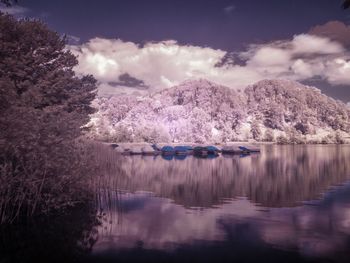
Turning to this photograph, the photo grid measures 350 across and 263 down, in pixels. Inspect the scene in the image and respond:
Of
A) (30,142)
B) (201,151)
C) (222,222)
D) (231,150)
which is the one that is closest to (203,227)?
(222,222)

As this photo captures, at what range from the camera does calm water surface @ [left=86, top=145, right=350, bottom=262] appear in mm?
18000

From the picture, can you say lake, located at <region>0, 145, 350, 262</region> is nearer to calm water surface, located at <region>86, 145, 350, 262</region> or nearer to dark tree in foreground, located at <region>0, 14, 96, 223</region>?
calm water surface, located at <region>86, 145, 350, 262</region>

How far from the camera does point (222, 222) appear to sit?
2475cm

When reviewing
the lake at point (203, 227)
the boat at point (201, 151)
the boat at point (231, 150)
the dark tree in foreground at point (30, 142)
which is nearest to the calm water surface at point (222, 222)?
the lake at point (203, 227)

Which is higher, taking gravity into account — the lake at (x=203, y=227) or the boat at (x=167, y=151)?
the boat at (x=167, y=151)

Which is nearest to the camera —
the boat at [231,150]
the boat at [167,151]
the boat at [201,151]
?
the boat at [167,151]

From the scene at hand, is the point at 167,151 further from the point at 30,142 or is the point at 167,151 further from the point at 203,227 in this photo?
the point at 30,142

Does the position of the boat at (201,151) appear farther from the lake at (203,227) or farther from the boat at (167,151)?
the lake at (203,227)

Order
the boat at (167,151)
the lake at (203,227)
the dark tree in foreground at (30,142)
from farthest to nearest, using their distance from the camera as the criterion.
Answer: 1. the boat at (167,151)
2. the dark tree in foreground at (30,142)
3. the lake at (203,227)

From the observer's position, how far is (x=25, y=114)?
71.5 ft

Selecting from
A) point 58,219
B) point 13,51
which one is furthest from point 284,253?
point 13,51

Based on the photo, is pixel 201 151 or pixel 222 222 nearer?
pixel 222 222

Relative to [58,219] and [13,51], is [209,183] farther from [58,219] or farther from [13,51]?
[13,51]

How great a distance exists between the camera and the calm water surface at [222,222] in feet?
59.1
